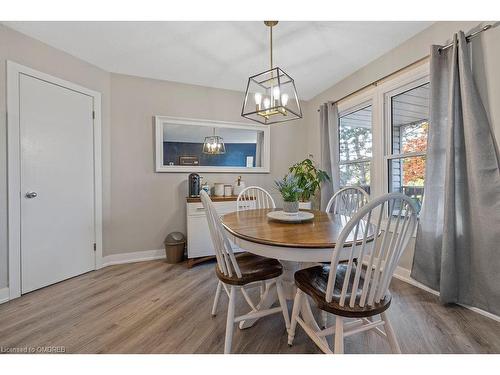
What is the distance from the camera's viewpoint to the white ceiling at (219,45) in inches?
79.1

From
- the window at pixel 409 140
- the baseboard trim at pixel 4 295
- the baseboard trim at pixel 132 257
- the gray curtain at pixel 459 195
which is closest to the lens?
the gray curtain at pixel 459 195

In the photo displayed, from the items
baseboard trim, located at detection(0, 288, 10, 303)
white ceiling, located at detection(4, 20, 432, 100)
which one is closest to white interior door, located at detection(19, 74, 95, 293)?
baseboard trim, located at detection(0, 288, 10, 303)

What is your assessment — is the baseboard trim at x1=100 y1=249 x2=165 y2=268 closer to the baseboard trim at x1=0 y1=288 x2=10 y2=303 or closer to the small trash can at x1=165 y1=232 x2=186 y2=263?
the small trash can at x1=165 y1=232 x2=186 y2=263

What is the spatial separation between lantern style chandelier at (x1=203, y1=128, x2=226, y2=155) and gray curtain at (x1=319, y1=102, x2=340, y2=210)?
4.88ft

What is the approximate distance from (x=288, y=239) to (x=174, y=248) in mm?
2097

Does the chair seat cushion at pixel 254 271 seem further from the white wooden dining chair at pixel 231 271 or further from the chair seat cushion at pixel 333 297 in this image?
the chair seat cushion at pixel 333 297

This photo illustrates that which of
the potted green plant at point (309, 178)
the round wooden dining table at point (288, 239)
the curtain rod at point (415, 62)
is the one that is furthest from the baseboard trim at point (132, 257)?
the curtain rod at point (415, 62)

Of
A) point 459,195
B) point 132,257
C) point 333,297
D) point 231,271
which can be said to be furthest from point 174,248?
point 459,195

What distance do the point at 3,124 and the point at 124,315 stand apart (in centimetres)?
193

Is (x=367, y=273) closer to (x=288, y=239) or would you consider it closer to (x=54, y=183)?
(x=288, y=239)

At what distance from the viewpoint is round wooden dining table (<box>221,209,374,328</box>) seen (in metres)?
1.13

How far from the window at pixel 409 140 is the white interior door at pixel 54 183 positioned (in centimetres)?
340
